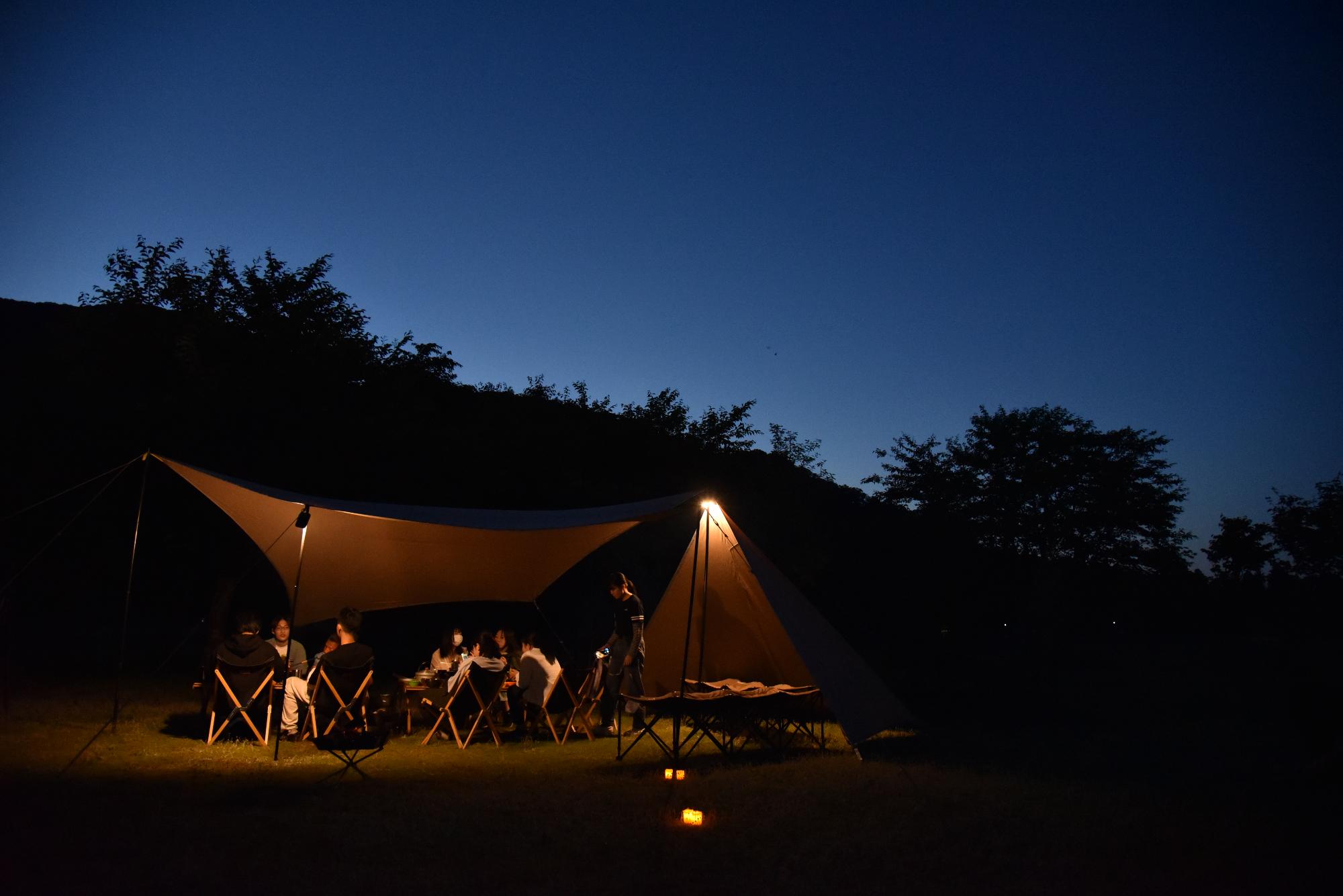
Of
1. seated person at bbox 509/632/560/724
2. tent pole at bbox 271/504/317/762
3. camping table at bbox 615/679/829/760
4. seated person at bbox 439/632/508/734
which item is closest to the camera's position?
tent pole at bbox 271/504/317/762

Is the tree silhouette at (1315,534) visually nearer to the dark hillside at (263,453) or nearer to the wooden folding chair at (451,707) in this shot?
the dark hillside at (263,453)

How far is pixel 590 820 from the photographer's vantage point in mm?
4344

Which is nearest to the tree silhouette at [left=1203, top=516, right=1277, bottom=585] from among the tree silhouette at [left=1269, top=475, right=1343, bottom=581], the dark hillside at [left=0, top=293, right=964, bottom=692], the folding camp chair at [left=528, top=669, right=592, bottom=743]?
the tree silhouette at [left=1269, top=475, right=1343, bottom=581]

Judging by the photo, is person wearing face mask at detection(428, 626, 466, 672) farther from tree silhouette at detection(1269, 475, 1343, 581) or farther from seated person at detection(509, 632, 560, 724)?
tree silhouette at detection(1269, 475, 1343, 581)

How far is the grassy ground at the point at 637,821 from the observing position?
3.48 m

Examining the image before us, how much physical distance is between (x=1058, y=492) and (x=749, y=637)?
12029 mm

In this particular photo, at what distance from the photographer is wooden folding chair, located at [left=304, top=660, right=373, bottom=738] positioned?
6.12 meters

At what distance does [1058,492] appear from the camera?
56.8 feet

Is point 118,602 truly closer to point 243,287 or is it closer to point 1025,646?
point 243,287

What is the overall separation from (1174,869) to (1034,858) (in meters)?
0.58

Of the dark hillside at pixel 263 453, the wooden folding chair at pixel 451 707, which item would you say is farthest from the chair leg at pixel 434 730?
the dark hillside at pixel 263 453

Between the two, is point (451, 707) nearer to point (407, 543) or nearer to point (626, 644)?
point (407, 543)

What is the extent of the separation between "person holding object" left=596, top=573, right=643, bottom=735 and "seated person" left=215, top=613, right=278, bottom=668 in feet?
8.66

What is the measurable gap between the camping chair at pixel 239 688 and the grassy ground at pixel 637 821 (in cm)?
18
